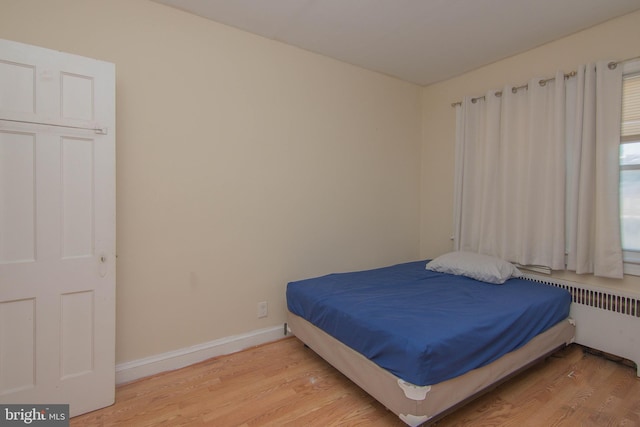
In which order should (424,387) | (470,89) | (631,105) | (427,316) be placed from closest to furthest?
(424,387), (427,316), (631,105), (470,89)

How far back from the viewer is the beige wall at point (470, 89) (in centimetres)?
230

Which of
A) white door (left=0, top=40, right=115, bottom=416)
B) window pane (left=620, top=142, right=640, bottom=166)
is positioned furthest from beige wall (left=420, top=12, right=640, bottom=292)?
white door (left=0, top=40, right=115, bottom=416)

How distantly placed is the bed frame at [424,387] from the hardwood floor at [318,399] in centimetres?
14

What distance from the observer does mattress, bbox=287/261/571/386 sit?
60.2 inches

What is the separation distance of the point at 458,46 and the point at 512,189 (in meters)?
1.44

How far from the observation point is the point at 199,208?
2334mm

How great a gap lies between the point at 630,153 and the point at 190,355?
3710 millimetres

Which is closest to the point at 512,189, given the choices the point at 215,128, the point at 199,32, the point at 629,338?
the point at 629,338

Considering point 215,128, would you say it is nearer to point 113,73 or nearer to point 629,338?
point 113,73

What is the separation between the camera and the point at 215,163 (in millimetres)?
2393

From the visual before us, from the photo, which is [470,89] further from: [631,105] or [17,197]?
[17,197]

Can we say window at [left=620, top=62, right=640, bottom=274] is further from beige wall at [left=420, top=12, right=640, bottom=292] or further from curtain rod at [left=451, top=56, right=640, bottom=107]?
beige wall at [left=420, top=12, right=640, bottom=292]

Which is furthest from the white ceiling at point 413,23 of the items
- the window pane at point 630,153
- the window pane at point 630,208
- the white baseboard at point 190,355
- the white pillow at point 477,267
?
the white baseboard at point 190,355

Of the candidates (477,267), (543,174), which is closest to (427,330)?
(477,267)
